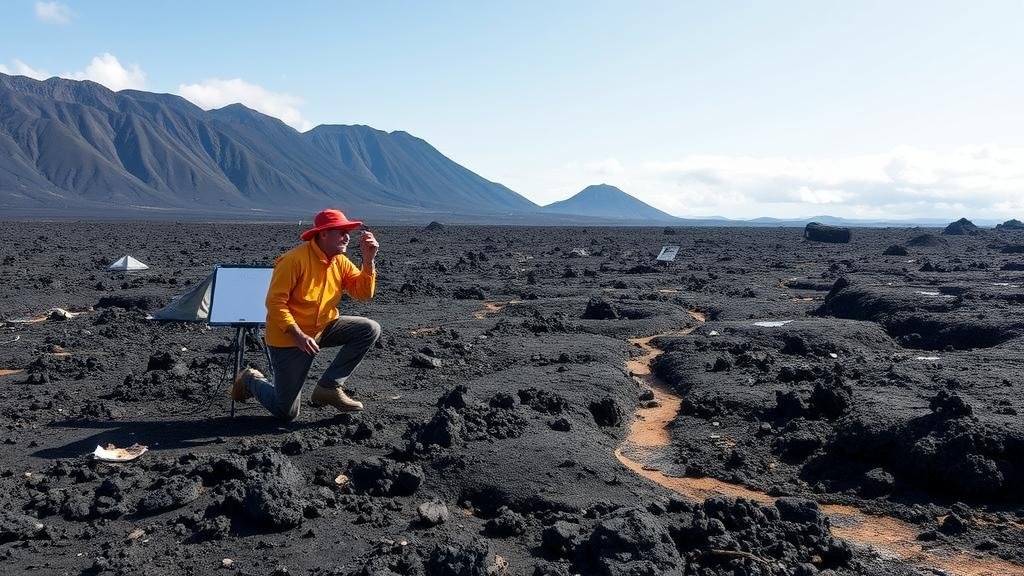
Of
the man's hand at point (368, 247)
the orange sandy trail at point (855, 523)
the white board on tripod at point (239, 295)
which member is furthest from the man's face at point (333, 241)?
the orange sandy trail at point (855, 523)

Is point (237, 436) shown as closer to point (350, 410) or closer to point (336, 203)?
point (350, 410)

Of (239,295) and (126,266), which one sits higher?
(239,295)

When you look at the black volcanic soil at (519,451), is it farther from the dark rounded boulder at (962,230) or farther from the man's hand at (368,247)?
the dark rounded boulder at (962,230)

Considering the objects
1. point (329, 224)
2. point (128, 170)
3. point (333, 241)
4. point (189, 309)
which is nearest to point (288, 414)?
point (333, 241)

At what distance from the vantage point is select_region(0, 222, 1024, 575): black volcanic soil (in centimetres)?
463

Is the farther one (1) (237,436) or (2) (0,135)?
(2) (0,135)

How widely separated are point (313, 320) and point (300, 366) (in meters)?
0.38

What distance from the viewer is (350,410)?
7223mm

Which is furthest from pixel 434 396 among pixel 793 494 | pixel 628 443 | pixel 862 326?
pixel 862 326

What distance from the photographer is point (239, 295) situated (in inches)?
277

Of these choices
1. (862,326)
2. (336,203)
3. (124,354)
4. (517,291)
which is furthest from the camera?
(336,203)

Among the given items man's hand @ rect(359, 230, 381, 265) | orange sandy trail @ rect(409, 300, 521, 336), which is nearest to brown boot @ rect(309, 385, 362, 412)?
man's hand @ rect(359, 230, 381, 265)

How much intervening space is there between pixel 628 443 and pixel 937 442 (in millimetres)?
2349

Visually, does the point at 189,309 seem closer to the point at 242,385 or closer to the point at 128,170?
the point at 242,385
